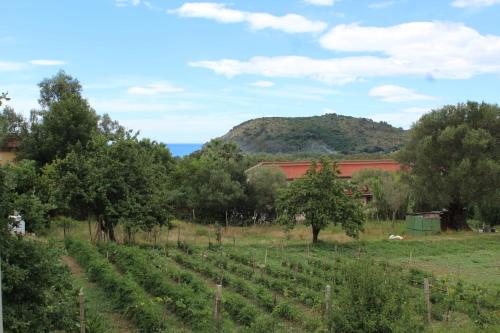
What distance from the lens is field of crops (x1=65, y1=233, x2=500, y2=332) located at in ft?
29.1

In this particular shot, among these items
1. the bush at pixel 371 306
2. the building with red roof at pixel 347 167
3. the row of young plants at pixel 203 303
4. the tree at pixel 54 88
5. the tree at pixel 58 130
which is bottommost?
the row of young plants at pixel 203 303

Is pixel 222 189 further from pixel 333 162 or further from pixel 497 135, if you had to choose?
pixel 497 135

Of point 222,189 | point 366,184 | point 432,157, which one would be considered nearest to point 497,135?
point 432,157

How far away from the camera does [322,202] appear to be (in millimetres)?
26141

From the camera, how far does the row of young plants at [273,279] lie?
1441cm

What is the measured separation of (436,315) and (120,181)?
15.8 m

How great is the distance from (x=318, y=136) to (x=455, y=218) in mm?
59818

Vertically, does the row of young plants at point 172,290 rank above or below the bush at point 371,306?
below

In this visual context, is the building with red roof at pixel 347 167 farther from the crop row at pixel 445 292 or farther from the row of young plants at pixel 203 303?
the row of young plants at pixel 203 303

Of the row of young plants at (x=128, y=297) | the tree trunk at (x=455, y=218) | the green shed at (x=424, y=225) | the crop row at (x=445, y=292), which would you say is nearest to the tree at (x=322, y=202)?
the crop row at (x=445, y=292)

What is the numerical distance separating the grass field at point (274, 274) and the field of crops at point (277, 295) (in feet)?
0.14

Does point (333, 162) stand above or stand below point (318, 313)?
above

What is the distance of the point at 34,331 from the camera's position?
7.43 m

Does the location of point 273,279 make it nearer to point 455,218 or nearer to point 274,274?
point 274,274
